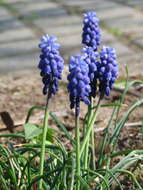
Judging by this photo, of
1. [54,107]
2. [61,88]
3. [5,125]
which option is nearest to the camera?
[5,125]

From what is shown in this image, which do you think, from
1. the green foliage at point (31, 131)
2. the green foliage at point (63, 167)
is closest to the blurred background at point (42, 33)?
the green foliage at point (31, 131)

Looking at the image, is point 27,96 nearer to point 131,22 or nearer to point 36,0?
point 131,22

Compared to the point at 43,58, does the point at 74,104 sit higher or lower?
lower

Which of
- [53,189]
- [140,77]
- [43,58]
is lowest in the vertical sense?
[140,77]

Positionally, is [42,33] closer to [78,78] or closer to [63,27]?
[63,27]

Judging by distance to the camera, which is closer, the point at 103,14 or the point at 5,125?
the point at 5,125

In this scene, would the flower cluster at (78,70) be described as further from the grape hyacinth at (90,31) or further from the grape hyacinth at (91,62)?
the grape hyacinth at (90,31)

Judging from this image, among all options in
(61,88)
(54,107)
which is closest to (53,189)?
(54,107)

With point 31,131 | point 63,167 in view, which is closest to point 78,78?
point 63,167
